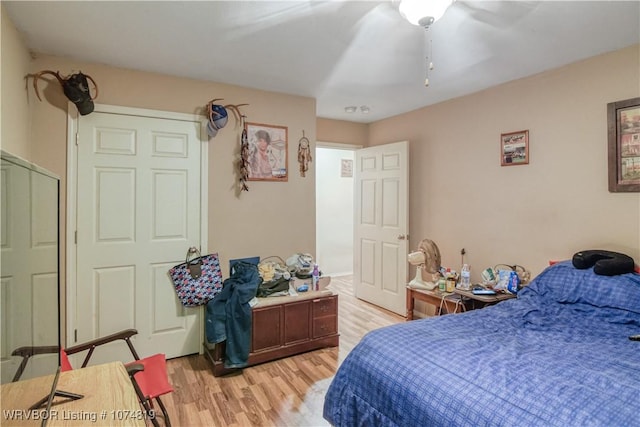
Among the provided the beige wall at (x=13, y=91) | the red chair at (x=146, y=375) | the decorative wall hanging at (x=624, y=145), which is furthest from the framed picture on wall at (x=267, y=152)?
the decorative wall hanging at (x=624, y=145)

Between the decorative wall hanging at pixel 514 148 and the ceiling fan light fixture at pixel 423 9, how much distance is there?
5.64 feet

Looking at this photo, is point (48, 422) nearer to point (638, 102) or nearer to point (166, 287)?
point (166, 287)

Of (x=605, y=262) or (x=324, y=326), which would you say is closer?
(x=605, y=262)

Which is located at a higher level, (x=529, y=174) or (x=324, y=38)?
(x=324, y=38)

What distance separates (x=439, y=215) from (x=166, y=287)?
282cm

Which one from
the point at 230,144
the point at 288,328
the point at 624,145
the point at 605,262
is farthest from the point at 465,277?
the point at 230,144

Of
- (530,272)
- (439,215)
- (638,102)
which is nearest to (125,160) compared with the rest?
(439,215)

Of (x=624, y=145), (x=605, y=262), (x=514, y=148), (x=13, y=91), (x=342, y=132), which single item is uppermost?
(x=342, y=132)

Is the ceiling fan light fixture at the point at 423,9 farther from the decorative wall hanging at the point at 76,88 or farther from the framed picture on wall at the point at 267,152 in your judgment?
the decorative wall hanging at the point at 76,88

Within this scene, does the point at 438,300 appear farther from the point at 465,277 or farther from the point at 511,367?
the point at 511,367

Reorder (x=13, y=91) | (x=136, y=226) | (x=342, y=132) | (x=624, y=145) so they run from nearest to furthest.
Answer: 1. (x=13, y=91)
2. (x=624, y=145)
3. (x=136, y=226)
4. (x=342, y=132)

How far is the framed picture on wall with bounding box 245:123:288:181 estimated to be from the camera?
3.21 metres

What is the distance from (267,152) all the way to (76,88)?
1.53 meters

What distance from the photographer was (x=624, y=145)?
2.32m
